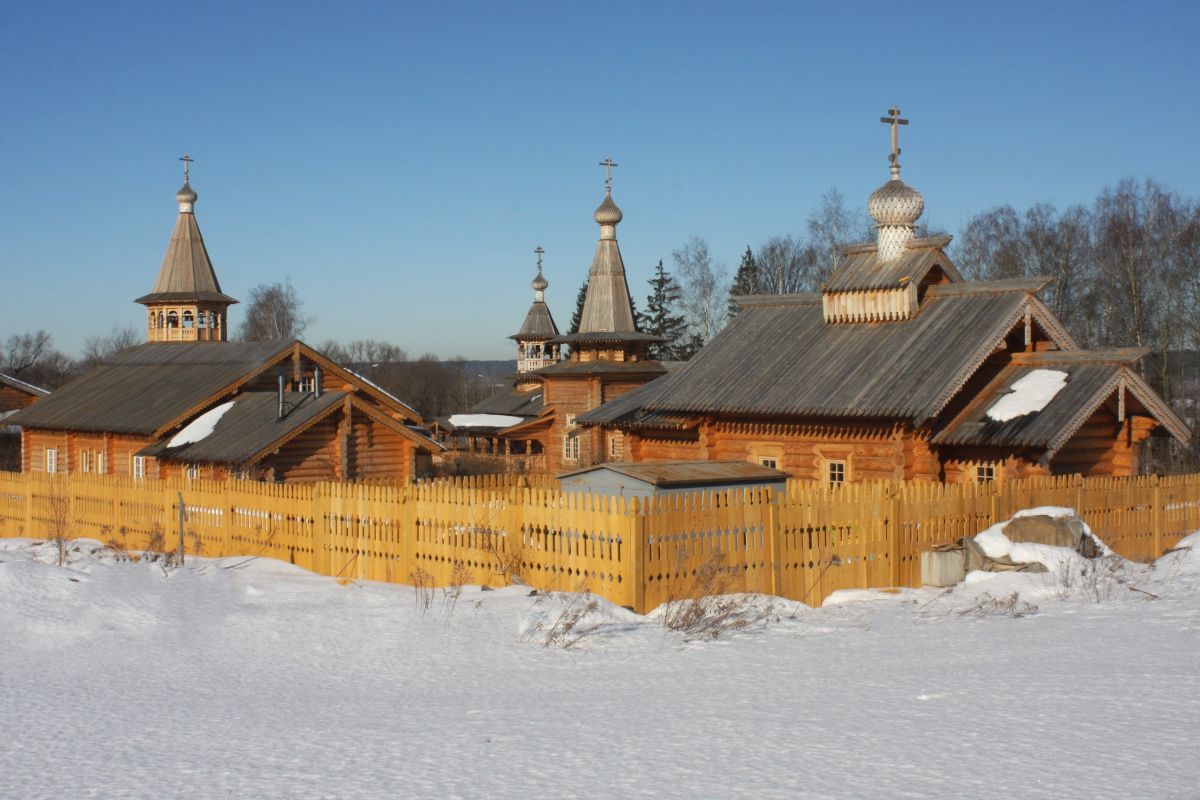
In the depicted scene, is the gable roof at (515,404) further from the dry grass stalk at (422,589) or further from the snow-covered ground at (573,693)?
the snow-covered ground at (573,693)

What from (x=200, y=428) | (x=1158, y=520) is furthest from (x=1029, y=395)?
(x=200, y=428)

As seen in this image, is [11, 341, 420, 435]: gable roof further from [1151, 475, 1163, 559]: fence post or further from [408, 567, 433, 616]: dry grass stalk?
[1151, 475, 1163, 559]: fence post

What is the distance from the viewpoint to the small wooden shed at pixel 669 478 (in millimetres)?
16844

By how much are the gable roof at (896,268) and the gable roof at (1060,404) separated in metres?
2.98

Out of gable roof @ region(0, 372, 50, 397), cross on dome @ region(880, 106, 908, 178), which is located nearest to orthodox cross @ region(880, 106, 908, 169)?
cross on dome @ region(880, 106, 908, 178)

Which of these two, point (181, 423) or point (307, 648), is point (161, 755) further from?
point (181, 423)

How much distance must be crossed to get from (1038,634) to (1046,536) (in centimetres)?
412

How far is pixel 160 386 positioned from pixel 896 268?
21.0 metres

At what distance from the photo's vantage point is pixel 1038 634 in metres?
12.7

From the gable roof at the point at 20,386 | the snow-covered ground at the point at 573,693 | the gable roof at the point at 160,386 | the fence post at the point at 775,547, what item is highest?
the gable roof at the point at 20,386

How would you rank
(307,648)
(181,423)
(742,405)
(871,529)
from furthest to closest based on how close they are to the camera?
(181,423) < (742,405) < (871,529) < (307,648)

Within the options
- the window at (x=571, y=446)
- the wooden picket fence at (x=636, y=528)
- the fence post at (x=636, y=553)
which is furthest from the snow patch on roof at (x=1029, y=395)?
the window at (x=571, y=446)

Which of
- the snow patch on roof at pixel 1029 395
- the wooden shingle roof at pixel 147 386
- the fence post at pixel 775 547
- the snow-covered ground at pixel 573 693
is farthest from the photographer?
the wooden shingle roof at pixel 147 386

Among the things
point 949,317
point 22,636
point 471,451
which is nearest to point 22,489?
point 22,636
